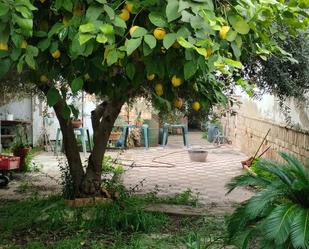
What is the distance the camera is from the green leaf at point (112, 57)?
2301 millimetres

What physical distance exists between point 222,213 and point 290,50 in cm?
235

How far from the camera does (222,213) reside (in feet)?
21.0

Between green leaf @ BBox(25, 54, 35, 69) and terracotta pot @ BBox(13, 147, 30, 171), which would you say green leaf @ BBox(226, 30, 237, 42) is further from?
terracotta pot @ BBox(13, 147, 30, 171)

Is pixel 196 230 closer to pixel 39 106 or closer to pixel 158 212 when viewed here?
pixel 158 212

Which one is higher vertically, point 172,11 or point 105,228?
point 172,11

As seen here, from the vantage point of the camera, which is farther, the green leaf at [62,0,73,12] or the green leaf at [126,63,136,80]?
the green leaf at [126,63,136,80]

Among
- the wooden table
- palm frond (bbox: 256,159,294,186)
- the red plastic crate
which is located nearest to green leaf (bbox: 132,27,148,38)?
palm frond (bbox: 256,159,294,186)

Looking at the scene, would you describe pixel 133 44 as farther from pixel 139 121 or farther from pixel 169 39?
pixel 139 121

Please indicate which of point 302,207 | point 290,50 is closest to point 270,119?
point 290,50

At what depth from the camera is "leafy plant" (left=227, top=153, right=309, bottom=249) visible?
3.30 m

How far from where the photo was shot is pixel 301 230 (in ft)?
10.8

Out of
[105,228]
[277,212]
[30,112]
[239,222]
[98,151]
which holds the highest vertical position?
[30,112]

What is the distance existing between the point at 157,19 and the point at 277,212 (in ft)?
6.08

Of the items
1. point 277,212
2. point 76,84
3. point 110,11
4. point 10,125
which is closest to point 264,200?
point 277,212
